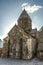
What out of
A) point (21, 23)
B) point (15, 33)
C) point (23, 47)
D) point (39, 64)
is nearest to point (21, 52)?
point (23, 47)

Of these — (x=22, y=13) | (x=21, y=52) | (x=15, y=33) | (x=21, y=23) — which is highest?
(x=22, y=13)

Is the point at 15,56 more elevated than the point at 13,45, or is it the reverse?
the point at 13,45

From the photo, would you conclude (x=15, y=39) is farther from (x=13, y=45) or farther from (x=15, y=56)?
(x=15, y=56)

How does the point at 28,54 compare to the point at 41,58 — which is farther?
the point at 28,54

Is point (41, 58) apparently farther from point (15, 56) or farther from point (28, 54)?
point (15, 56)

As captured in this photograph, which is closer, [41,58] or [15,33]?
[41,58]

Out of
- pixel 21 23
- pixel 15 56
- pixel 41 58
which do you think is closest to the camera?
pixel 41 58

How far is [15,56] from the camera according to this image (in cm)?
2438

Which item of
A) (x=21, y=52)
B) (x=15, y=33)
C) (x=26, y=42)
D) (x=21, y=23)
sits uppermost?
(x=21, y=23)

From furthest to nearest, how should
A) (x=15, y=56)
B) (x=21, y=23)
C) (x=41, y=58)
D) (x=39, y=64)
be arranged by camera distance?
1. (x=21, y=23)
2. (x=15, y=56)
3. (x=41, y=58)
4. (x=39, y=64)

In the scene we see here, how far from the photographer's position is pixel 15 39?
979 inches

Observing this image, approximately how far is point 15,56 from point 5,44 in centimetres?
358

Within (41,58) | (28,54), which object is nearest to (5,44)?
(28,54)

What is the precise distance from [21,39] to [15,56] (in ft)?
9.20
